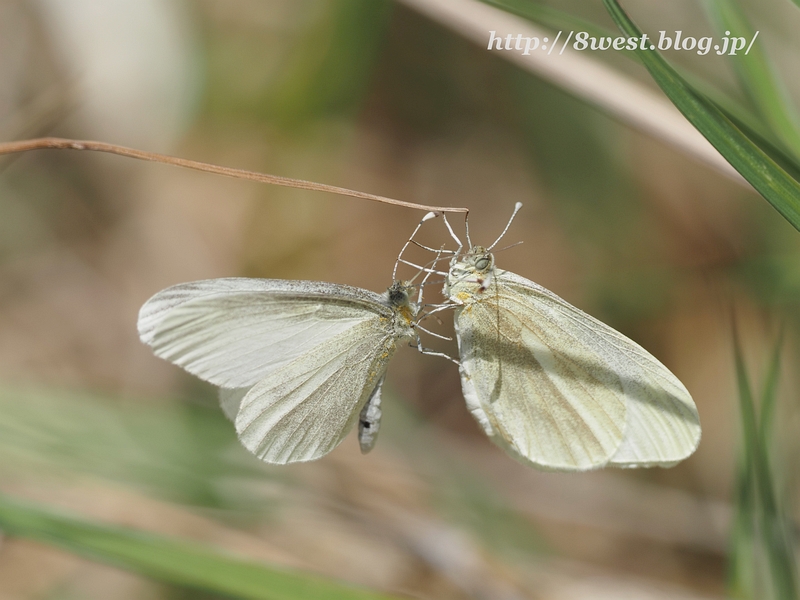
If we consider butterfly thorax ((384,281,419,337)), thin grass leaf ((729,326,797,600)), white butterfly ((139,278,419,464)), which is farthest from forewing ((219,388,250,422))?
thin grass leaf ((729,326,797,600))

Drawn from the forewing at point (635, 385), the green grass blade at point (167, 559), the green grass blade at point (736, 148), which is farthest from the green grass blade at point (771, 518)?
the green grass blade at point (167, 559)

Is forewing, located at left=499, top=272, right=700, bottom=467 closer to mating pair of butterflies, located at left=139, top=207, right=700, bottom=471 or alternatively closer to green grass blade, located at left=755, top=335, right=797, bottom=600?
mating pair of butterflies, located at left=139, top=207, right=700, bottom=471

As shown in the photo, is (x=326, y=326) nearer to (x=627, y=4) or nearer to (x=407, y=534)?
(x=407, y=534)

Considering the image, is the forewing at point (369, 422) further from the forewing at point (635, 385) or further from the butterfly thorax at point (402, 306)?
the forewing at point (635, 385)

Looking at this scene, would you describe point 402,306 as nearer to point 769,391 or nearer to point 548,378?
point 548,378

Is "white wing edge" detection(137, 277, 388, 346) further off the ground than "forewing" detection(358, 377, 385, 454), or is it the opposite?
"white wing edge" detection(137, 277, 388, 346)

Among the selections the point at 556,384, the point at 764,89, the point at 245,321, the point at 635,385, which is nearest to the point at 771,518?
the point at 635,385
